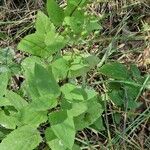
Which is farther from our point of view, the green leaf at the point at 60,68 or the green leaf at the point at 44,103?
the green leaf at the point at 60,68

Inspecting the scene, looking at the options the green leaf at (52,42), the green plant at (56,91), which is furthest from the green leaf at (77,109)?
the green leaf at (52,42)

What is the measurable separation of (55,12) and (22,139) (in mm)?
560

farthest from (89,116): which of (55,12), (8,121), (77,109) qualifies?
(55,12)

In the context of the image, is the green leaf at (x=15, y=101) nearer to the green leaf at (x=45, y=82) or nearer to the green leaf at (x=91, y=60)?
the green leaf at (x=45, y=82)

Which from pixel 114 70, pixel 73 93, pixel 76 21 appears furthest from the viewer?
Result: pixel 114 70

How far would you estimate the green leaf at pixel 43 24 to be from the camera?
5.20 feet

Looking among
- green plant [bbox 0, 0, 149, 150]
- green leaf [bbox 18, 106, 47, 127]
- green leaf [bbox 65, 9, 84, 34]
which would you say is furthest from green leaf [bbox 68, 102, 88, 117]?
green leaf [bbox 65, 9, 84, 34]

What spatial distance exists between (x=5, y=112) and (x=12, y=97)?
82 mm

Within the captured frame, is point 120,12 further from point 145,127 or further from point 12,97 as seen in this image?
point 12,97

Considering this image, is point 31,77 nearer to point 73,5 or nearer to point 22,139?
point 22,139

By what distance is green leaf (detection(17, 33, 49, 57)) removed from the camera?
1.55 m

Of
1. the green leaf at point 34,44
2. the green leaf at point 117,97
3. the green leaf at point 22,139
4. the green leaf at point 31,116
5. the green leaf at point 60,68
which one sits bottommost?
the green leaf at point 117,97

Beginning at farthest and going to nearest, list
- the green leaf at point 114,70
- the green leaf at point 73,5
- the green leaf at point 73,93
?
1. the green leaf at point 114,70
2. the green leaf at point 73,5
3. the green leaf at point 73,93

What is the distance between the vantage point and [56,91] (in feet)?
4.78
